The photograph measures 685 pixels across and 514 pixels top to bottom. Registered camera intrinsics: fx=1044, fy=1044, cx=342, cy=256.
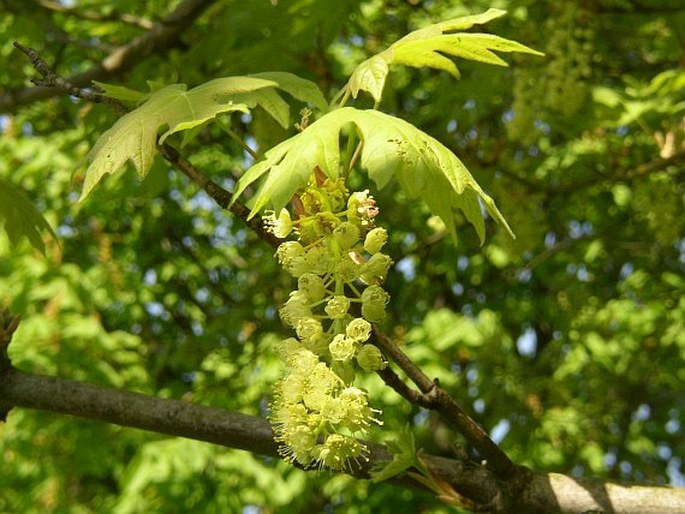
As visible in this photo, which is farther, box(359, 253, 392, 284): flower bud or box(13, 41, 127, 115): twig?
box(13, 41, 127, 115): twig

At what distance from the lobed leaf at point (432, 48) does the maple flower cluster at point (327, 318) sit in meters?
0.18

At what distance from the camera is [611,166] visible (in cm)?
379

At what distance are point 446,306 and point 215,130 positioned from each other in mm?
1605

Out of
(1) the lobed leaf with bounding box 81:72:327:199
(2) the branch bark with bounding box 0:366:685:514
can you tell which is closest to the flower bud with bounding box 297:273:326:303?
(1) the lobed leaf with bounding box 81:72:327:199

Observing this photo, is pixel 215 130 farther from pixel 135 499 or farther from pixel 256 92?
pixel 256 92

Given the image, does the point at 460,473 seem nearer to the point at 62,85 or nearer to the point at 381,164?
the point at 381,164

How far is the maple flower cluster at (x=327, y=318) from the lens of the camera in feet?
4.65

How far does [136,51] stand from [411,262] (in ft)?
8.05

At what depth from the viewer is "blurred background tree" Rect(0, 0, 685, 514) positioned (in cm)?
367

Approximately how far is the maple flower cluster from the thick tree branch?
86.6 inches

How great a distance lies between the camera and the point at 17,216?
7.08ft

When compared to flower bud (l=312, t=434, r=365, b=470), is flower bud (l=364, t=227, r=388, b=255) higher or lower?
higher

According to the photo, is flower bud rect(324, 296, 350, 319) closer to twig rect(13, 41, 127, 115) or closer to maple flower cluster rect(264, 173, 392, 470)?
maple flower cluster rect(264, 173, 392, 470)

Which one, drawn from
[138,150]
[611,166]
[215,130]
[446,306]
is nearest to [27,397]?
[138,150]
